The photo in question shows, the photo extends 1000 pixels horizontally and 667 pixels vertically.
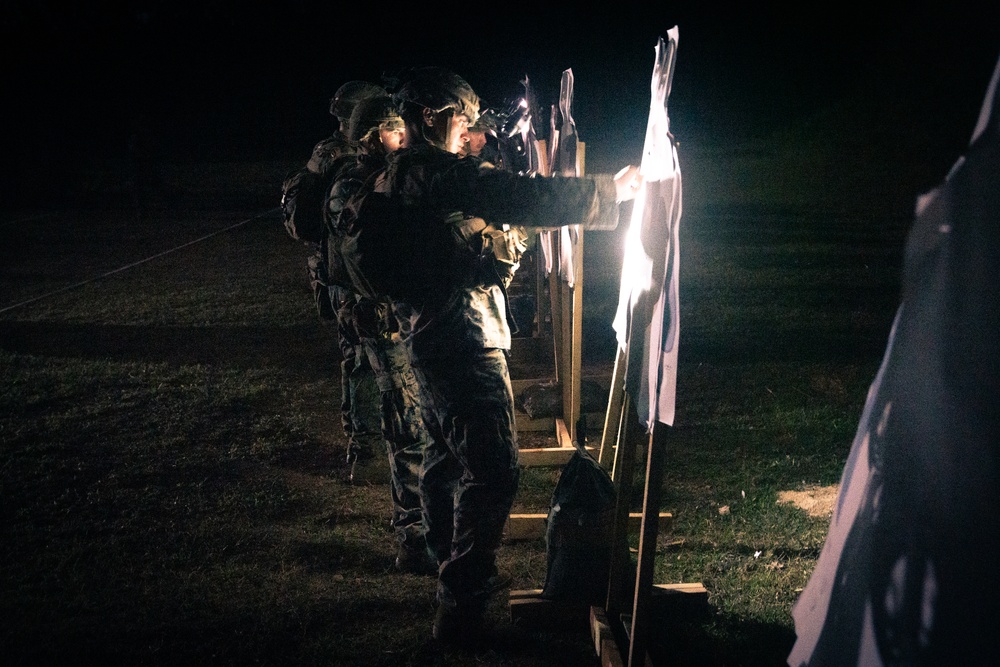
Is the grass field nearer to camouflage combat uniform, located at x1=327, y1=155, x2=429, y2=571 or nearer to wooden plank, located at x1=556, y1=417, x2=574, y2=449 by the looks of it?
camouflage combat uniform, located at x1=327, y1=155, x2=429, y2=571

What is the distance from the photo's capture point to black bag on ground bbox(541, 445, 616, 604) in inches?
144

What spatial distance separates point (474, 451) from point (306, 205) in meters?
2.11

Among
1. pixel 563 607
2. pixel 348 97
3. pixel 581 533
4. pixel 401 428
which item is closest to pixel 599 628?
pixel 563 607

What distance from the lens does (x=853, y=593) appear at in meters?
1.92

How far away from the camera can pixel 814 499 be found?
15.9 ft

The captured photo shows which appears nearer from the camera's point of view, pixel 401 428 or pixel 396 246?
pixel 396 246

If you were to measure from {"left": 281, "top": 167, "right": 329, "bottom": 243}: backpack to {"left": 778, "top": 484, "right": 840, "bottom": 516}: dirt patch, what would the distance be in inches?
120

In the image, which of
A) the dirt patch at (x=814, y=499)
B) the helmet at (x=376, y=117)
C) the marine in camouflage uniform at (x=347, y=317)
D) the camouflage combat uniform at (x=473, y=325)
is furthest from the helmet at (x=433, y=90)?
the dirt patch at (x=814, y=499)

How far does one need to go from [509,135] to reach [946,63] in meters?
29.3

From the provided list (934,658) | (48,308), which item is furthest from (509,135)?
(934,658)

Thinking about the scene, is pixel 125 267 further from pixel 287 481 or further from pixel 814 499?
pixel 814 499

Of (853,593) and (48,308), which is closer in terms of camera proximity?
(853,593)

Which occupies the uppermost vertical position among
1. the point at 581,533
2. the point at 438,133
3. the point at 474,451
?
the point at 438,133

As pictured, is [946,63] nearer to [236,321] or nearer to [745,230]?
[745,230]
